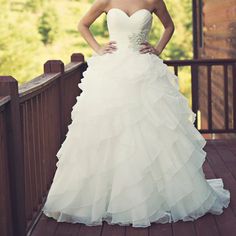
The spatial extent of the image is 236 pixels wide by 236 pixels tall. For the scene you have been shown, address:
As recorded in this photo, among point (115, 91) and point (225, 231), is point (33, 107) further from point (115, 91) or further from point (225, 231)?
point (225, 231)

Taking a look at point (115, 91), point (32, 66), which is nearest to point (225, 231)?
point (115, 91)

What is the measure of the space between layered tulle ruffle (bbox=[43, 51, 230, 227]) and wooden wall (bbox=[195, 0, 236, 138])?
311cm

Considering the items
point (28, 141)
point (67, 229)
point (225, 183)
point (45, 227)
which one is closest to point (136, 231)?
point (67, 229)

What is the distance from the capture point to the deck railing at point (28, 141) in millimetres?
3717

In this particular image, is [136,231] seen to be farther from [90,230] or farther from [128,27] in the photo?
[128,27]

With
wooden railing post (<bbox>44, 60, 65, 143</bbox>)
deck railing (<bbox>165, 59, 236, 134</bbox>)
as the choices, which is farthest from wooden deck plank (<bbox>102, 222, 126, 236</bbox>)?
deck railing (<bbox>165, 59, 236, 134</bbox>)

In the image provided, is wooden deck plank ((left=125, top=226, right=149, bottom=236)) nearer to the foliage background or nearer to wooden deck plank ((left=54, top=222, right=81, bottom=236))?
wooden deck plank ((left=54, top=222, right=81, bottom=236))

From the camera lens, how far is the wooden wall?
29.3 ft

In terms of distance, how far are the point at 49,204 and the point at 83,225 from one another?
33 cm

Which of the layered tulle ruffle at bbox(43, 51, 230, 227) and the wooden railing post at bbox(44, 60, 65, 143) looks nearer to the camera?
the layered tulle ruffle at bbox(43, 51, 230, 227)

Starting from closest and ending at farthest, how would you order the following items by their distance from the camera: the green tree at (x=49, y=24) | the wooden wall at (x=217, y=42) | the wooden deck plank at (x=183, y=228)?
the wooden deck plank at (x=183, y=228) < the wooden wall at (x=217, y=42) < the green tree at (x=49, y=24)

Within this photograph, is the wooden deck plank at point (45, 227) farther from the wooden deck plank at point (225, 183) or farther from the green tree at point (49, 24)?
the green tree at point (49, 24)

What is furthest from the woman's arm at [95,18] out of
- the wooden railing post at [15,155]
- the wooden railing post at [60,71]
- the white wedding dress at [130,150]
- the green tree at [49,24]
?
the green tree at [49,24]

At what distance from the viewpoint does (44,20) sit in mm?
31188
